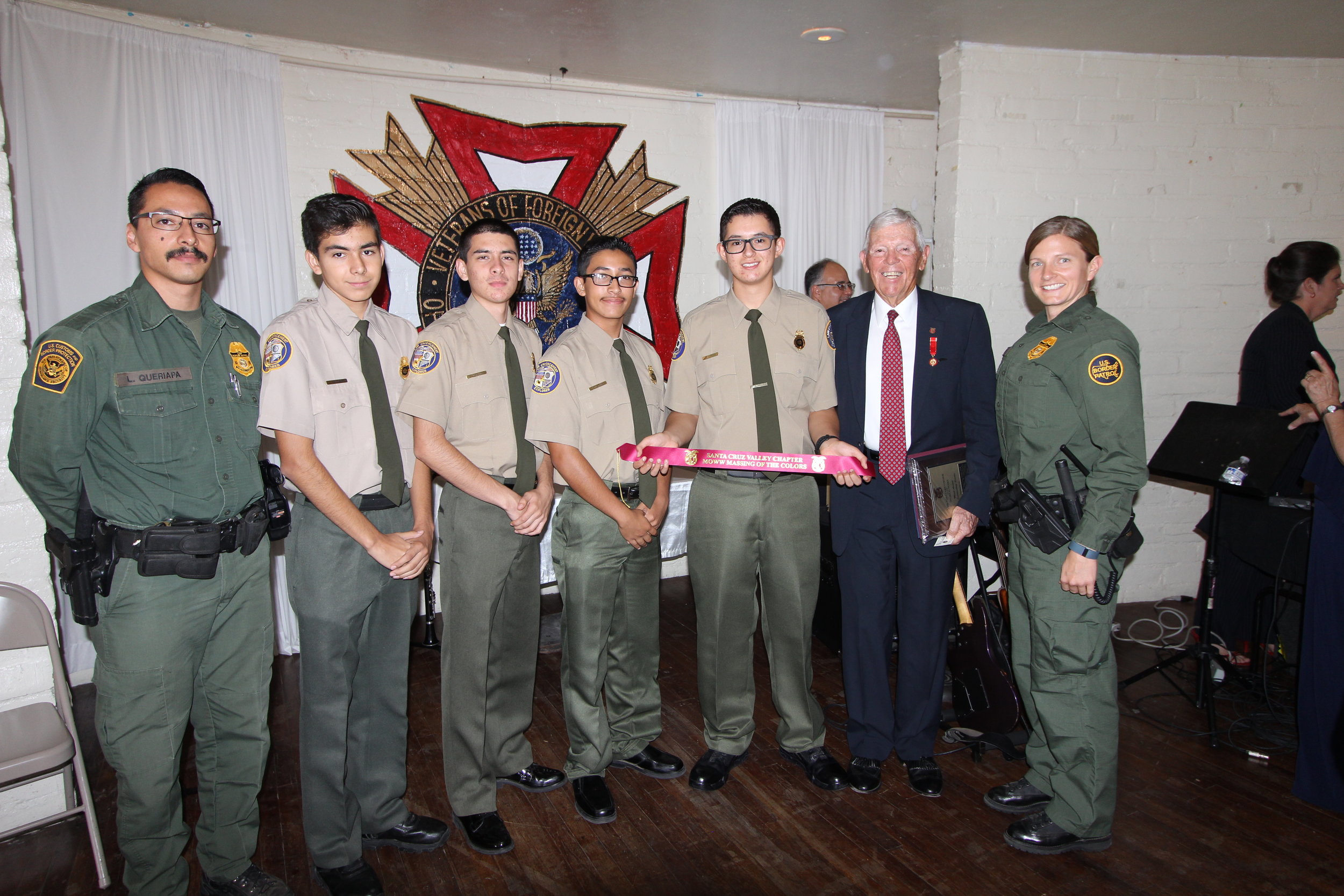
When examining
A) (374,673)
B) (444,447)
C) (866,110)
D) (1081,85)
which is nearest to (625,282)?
(444,447)

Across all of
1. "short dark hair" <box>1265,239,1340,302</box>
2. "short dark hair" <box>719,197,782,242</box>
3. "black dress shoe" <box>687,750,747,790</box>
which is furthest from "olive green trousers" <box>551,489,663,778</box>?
"short dark hair" <box>1265,239,1340,302</box>

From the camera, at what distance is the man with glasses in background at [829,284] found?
15.4ft

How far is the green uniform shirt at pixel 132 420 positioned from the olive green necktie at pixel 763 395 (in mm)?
1624

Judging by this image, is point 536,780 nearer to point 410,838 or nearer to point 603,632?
point 410,838

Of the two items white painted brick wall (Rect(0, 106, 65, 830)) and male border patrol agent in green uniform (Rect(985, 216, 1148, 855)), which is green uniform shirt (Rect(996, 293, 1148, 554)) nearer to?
male border patrol agent in green uniform (Rect(985, 216, 1148, 855))

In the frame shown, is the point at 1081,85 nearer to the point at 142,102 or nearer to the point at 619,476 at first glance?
the point at 619,476

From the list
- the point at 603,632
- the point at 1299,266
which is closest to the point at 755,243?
the point at 603,632

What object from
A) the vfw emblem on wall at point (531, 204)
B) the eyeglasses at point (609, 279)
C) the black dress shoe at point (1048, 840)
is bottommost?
the black dress shoe at point (1048, 840)

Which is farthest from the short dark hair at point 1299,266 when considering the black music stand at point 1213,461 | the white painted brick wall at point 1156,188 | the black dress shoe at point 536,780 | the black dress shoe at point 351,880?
the black dress shoe at point 351,880

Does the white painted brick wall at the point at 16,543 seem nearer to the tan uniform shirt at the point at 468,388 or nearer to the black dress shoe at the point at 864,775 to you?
the tan uniform shirt at the point at 468,388

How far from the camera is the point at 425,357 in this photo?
240 cm

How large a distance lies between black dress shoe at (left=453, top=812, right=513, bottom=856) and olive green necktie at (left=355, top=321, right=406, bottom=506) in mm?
1108

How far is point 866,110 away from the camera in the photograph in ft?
17.6

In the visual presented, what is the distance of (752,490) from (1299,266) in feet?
11.3
